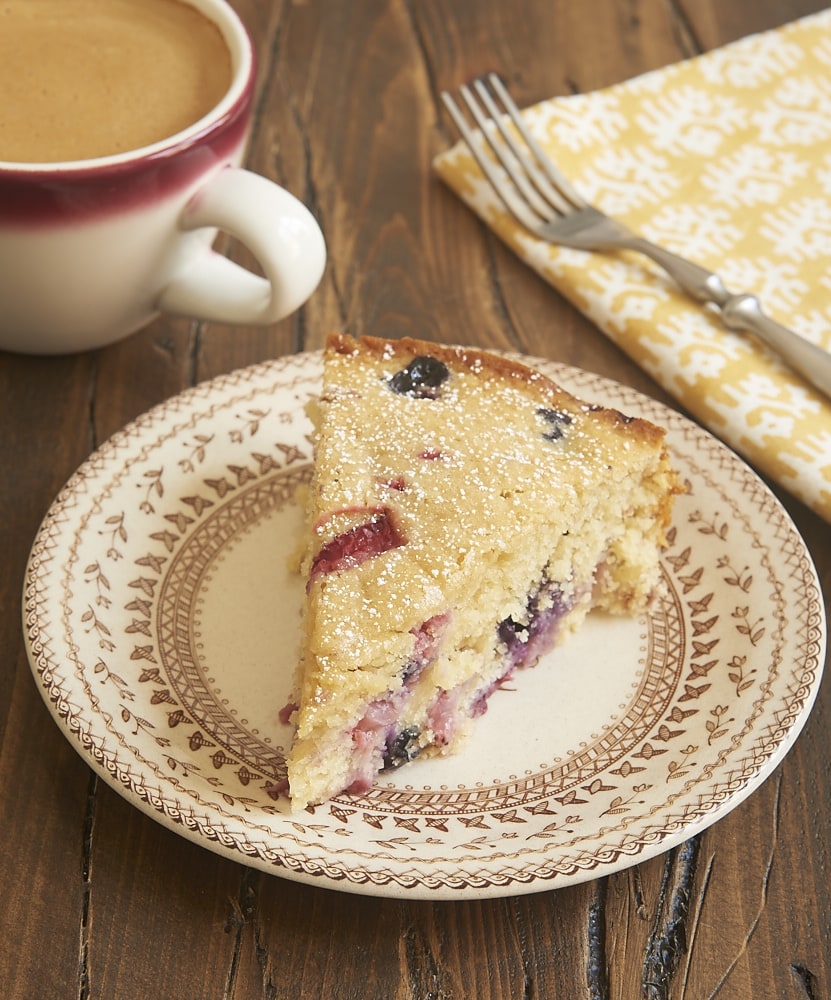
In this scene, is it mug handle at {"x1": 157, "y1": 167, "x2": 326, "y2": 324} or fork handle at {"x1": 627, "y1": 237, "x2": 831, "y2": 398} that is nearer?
mug handle at {"x1": 157, "y1": 167, "x2": 326, "y2": 324}

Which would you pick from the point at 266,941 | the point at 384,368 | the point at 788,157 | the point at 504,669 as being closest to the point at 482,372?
the point at 384,368

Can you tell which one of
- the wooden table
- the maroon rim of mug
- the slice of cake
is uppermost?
the maroon rim of mug

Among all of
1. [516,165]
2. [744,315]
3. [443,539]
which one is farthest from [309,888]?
[516,165]

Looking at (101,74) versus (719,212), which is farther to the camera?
(719,212)

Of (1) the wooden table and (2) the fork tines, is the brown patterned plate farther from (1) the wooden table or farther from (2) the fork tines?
(2) the fork tines

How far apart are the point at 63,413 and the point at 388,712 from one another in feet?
3.73

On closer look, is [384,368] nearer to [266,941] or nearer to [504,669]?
[504,669]

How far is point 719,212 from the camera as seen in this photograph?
2969 mm

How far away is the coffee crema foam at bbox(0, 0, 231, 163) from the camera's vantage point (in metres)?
2.25

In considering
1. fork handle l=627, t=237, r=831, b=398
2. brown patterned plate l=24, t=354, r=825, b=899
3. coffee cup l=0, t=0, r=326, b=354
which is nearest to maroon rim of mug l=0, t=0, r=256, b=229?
coffee cup l=0, t=0, r=326, b=354

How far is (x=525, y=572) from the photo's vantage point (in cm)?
197

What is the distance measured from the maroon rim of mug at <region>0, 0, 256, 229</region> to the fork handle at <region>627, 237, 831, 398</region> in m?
1.03

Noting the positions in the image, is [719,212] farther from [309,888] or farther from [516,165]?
[309,888]

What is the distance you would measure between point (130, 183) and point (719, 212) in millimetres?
1520
